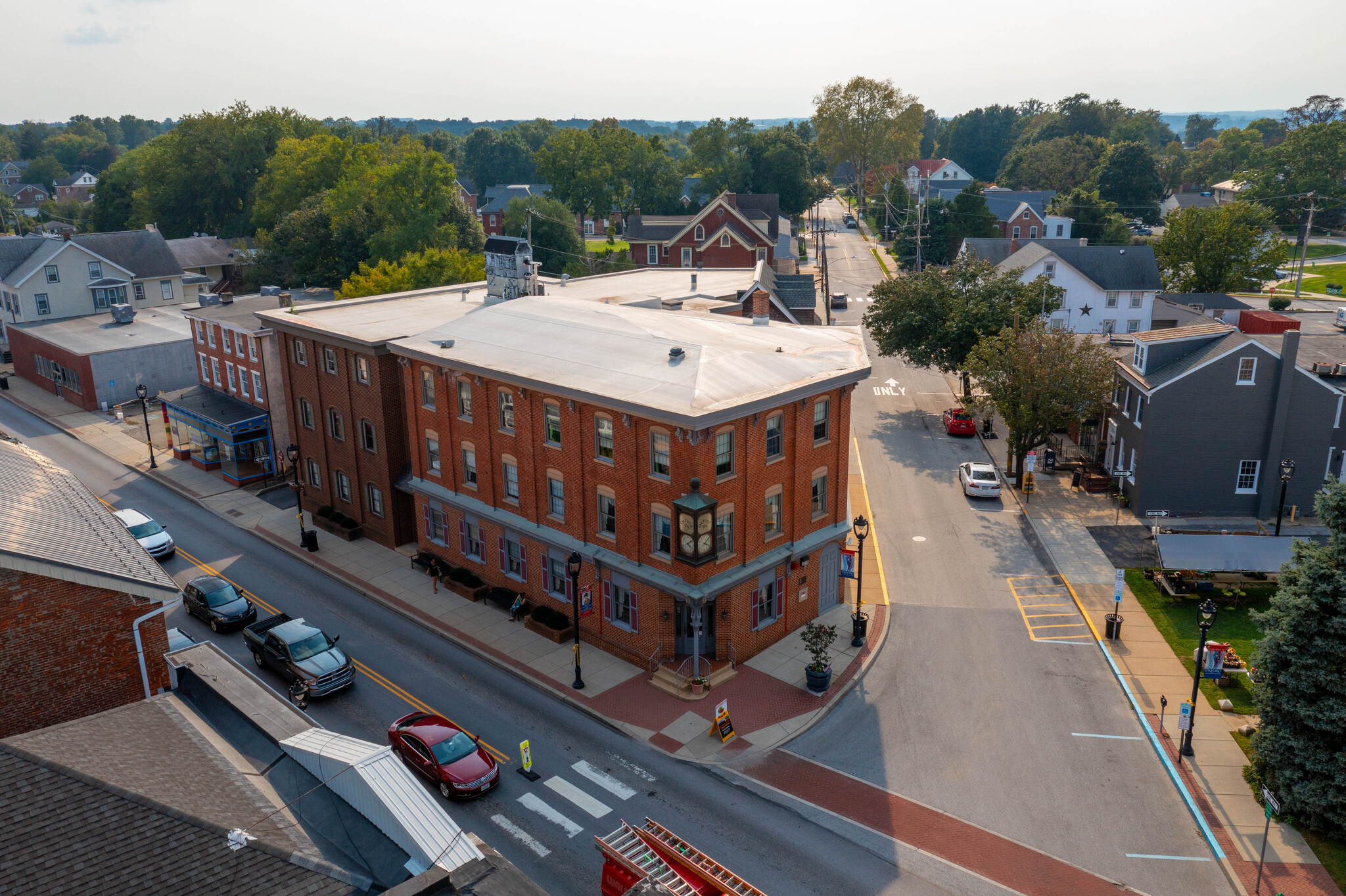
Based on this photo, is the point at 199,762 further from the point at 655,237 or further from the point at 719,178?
the point at 719,178

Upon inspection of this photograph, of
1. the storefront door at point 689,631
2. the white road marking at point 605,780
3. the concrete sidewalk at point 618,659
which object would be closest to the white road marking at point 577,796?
the white road marking at point 605,780

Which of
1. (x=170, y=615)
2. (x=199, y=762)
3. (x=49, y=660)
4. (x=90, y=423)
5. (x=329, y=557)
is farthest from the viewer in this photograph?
(x=90, y=423)

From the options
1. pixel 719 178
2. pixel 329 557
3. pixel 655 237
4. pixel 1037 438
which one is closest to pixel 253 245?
pixel 655 237

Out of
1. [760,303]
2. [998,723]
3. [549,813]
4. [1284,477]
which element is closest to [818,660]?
[998,723]

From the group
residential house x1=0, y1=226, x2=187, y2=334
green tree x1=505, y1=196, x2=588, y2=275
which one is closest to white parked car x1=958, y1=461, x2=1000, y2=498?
green tree x1=505, y1=196, x2=588, y2=275

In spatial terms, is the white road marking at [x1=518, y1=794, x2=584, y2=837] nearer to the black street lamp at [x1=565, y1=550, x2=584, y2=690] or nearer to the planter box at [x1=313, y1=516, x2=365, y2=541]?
the black street lamp at [x1=565, y1=550, x2=584, y2=690]

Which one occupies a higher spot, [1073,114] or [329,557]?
[1073,114]

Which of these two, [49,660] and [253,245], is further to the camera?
[253,245]

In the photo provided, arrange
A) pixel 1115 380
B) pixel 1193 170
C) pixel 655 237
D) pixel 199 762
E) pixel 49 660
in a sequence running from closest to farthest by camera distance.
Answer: pixel 199 762, pixel 49 660, pixel 1115 380, pixel 655 237, pixel 1193 170

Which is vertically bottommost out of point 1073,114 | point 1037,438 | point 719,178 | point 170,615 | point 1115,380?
point 170,615
